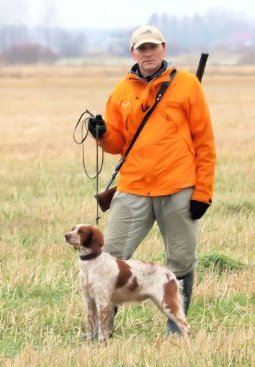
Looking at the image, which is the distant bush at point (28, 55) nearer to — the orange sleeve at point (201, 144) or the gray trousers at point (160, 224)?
the gray trousers at point (160, 224)

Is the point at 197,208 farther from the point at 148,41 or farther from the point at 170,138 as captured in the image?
the point at 148,41

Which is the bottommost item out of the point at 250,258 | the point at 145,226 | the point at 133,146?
the point at 250,258

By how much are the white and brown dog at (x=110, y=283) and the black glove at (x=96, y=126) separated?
74cm

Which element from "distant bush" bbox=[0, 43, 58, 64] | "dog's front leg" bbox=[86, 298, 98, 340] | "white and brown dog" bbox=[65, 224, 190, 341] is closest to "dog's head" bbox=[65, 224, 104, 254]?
"white and brown dog" bbox=[65, 224, 190, 341]

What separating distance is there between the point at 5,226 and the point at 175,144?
4519mm

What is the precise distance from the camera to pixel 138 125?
6.34m

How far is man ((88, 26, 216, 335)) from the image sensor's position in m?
6.26

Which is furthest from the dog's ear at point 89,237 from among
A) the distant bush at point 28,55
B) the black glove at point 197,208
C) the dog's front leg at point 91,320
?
the distant bush at point 28,55

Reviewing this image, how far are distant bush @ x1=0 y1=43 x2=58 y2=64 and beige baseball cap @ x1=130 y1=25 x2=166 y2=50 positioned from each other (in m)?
140

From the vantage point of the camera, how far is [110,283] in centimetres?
604

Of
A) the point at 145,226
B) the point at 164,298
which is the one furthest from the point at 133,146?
the point at 164,298

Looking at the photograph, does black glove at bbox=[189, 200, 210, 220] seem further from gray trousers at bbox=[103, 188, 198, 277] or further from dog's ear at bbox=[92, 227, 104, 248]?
dog's ear at bbox=[92, 227, 104, 248]

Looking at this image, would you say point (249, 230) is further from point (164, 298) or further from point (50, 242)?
point (164, 298)

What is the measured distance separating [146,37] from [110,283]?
1622 mm
